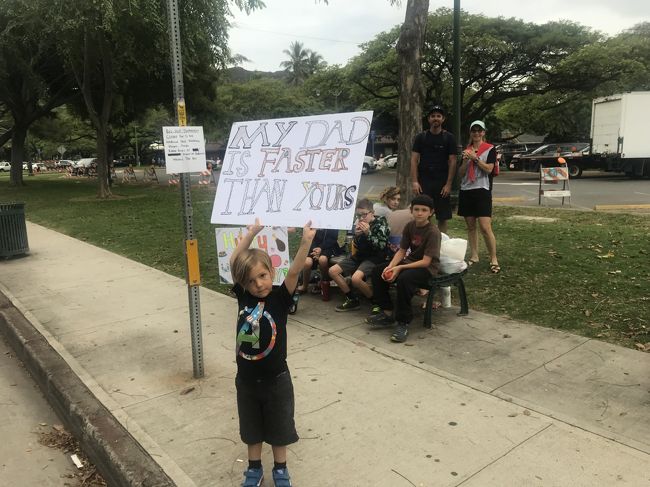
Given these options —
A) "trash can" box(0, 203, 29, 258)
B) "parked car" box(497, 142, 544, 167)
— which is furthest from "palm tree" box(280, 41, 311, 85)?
"trash can" box(0, 203, 29, 258)

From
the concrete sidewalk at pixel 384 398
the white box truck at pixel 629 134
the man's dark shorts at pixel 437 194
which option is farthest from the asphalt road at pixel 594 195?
the concrete sidewalk at pixel 384 398

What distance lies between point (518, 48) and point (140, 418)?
29.6 m

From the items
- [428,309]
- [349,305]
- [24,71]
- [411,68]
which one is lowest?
[349,305]

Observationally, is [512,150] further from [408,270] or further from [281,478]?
[281,478]

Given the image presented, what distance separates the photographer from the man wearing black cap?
6168mm

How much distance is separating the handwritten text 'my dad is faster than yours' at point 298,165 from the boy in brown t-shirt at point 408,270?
1.15 metres

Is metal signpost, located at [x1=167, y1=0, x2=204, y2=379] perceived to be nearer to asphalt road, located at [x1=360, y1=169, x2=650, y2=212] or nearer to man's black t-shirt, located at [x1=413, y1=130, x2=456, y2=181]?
man's black t-shirt, located at [x1=413, y1=130, x2=456, y2=181]

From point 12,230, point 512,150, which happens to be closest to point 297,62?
point 512,150

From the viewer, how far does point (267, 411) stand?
2713 mm

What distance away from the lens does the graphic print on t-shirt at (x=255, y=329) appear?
2.67 m

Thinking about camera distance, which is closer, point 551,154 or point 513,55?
point 551,154

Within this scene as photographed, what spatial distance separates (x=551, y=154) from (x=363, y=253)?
25.9 metres

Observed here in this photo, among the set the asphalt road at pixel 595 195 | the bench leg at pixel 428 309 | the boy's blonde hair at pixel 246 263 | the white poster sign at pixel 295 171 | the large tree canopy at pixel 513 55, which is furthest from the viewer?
the large tree canopy at pixel 513 55

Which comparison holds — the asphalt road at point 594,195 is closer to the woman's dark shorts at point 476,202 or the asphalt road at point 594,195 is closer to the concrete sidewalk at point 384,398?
the woman's dark shorts at point 476,202
